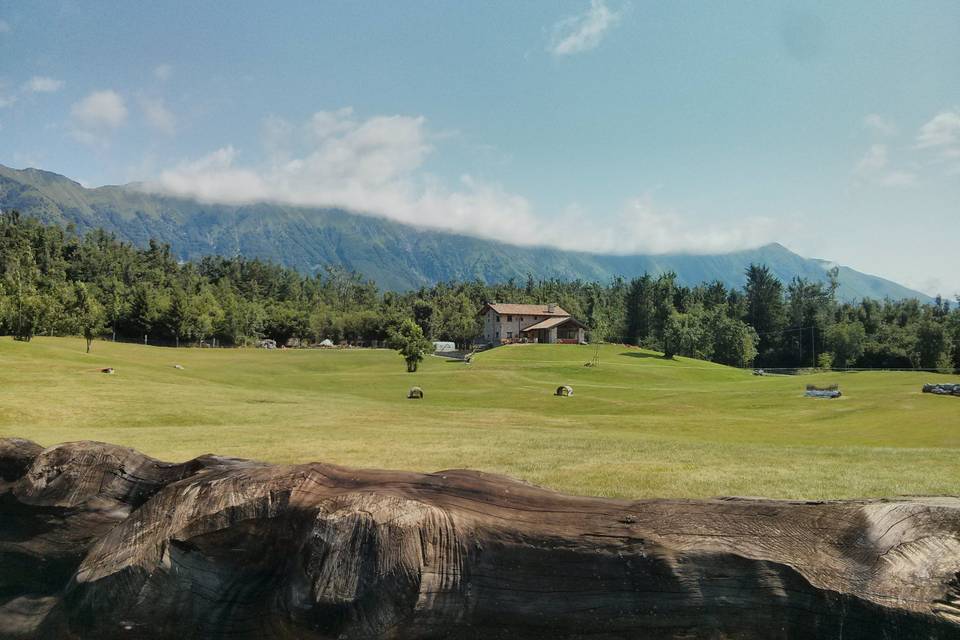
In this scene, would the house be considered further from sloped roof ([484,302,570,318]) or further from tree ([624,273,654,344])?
tree ([624,273,654,344])

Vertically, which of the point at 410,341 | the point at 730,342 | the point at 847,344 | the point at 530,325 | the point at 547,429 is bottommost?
the point at 547,429

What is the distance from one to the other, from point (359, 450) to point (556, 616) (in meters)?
16.2

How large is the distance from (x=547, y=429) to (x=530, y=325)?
4967 inches

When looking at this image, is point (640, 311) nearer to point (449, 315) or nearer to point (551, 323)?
point (551, 323)

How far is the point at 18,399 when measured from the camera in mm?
31328

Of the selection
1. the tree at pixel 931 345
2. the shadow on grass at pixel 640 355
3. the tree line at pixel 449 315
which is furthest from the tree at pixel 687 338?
the tree at pixel 931 345

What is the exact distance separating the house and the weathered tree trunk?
141563 millimetres

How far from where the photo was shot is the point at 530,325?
155500 mm

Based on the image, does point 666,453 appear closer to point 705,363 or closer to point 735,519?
point 735,519

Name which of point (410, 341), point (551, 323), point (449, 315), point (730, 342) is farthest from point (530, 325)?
point (410, 341)

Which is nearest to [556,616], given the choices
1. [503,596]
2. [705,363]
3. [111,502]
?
[503,596]

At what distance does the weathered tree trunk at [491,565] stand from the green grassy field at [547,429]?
876 centimetres

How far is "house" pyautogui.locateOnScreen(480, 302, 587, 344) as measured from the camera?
147000mm

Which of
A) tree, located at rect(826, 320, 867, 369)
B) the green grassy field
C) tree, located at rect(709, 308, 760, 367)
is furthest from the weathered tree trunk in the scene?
tree, located at rect(826, 320, 867, 369)
